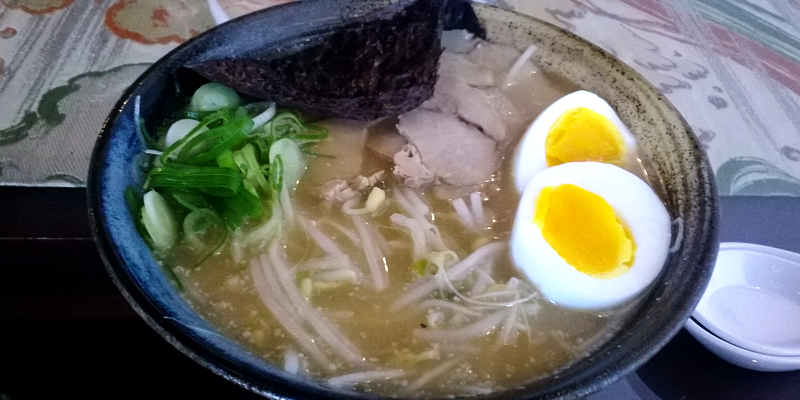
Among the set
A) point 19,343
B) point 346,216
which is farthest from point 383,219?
point 19,343

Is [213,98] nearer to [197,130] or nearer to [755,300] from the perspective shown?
[197,130]

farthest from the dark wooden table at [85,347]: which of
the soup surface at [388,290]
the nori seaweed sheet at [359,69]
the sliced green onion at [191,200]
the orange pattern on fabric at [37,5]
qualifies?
the orange pattern on fabric at [37,5]

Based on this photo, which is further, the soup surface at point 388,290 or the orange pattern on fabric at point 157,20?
the orange pattern on fabric at point 157,20

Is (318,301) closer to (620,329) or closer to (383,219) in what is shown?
(383,219)

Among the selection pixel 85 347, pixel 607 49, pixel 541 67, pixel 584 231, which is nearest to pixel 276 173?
pixel 85 347

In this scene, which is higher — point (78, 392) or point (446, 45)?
point (446, 45)

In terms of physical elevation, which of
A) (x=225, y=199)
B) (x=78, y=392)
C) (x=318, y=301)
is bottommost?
(x=78, y=392)

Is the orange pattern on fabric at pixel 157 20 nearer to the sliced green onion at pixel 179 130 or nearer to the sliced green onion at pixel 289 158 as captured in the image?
the sliced green onion at pixel 179 130
